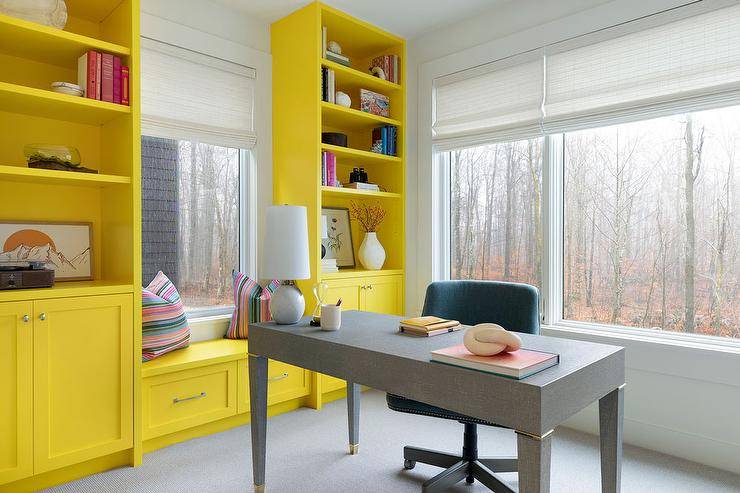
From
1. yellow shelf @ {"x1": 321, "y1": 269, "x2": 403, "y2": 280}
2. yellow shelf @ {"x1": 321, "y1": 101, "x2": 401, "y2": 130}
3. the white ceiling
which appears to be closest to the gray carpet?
yellow shelf @ {"x1": 321, "y1": 269, "x2": 403, "y2": 280}

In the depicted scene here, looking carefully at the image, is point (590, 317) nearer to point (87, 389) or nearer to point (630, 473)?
point (630, 473)

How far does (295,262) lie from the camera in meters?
2.21

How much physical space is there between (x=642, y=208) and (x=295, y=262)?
2035mm

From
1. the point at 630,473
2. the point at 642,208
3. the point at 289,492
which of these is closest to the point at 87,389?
the point at 289,492

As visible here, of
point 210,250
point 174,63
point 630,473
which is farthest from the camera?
point 210,250

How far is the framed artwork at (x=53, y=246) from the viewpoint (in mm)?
2455

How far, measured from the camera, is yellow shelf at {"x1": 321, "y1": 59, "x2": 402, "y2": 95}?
11.2 feet

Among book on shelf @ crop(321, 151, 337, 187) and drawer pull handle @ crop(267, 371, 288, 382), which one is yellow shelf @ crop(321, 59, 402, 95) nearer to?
book on shelf @ crop(321, 151, 337, 187)

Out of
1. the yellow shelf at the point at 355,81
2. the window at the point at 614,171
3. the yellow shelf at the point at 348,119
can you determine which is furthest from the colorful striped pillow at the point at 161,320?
the window at the point at 614,171

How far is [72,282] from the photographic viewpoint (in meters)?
2.58

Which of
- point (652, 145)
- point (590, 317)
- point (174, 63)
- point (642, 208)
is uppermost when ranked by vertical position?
point (174, 63)

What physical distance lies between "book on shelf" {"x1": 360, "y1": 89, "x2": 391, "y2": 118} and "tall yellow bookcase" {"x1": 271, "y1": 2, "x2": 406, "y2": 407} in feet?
0.24

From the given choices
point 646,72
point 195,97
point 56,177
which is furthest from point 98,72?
point 646,72

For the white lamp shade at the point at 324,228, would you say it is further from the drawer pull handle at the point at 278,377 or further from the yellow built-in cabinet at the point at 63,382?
the yellow built-in cabinet at the point at 63,382
